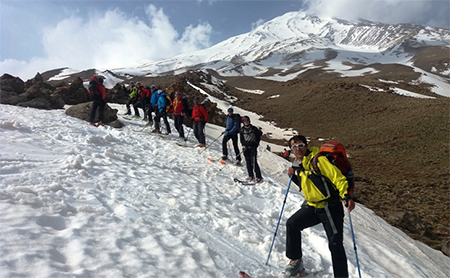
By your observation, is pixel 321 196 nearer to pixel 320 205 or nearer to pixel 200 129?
pixel 320 205

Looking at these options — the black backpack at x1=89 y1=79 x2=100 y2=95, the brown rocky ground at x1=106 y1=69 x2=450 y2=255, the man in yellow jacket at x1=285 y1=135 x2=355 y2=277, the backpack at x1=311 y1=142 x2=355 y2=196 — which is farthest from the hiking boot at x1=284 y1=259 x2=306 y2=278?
the black backpack at x1=89 y1=79 x2=100 y2=95

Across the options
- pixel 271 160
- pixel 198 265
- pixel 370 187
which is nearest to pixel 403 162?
pixel 370 187

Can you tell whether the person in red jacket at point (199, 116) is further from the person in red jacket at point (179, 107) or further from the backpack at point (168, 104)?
the backpack at point (168, 104)

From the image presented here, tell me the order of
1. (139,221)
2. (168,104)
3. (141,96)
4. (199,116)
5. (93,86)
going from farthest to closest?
(141,96)
(168,104)
(199,116)
(93,86)
(139,221)

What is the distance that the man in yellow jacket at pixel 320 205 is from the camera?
3795 mm

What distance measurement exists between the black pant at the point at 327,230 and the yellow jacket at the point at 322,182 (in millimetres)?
136

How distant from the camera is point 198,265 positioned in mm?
3730

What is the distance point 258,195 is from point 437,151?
55.2 feet

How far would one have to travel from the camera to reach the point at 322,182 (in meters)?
3.90

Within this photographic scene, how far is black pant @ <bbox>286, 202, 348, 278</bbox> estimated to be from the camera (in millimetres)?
3871

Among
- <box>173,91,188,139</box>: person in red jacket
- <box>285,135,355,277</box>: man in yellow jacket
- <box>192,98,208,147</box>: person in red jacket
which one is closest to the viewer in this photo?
<box>285,135,355,277</box>: man in yellow jacket

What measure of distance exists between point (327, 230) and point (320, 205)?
0.38 m

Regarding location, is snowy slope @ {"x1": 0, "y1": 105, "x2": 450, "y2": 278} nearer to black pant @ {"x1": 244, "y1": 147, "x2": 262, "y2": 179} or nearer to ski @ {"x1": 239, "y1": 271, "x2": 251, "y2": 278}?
ski @ {"x1": 239, "y1": 271, "x2": 251, "y2": 278}

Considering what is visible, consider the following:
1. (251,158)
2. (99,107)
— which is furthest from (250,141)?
(99,107)
